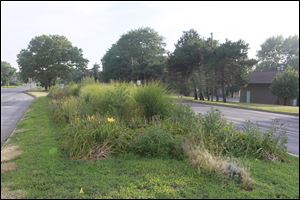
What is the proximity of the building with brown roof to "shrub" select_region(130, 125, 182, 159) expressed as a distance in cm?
4453

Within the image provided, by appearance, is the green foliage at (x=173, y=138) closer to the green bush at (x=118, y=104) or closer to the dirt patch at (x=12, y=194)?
the green bush at (x=118, y=104)

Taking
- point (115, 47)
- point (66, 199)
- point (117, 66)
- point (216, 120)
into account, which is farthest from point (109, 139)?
point (115, 47)

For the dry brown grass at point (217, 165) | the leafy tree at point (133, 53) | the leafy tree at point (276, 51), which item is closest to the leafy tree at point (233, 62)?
the leafy tree at point (133, 53)

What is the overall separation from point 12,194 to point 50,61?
6684 centimetres

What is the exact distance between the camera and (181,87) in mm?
45188

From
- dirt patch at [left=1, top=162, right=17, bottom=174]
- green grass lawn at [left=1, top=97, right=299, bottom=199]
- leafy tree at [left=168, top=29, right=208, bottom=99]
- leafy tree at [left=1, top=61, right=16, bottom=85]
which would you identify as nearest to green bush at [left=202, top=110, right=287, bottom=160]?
green grass lawn at [left=1, top=97, right=299, bottom=199]

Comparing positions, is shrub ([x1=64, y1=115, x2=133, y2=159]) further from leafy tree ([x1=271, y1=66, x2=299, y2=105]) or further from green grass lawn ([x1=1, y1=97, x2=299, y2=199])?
leafy tree ([x1=271, y1=66, x2=299, y2=105])

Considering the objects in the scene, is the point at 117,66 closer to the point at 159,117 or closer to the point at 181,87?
the point at 181,87

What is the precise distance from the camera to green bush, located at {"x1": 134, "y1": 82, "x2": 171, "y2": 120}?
1085cm

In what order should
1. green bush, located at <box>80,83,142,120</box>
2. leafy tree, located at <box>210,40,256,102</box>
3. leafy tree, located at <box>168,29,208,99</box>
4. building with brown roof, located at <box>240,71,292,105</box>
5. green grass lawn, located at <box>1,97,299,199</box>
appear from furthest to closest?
building with brown roof, located at <box>240,71,292,105</box> < leafy tree, located at <box>168,29,208,99</box> < leafy tree, located at <box>210,40,256,102</box> < green bush, located at <box>80,83,142,120</box> < green grass lawn, located at <box>1,97,299,199</box>

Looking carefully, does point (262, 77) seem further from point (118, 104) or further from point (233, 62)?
point (118, 104)

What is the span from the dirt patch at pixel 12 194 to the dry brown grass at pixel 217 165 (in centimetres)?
271

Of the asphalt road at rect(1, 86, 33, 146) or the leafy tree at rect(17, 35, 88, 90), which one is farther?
the leafy tree at rect(17, 35, 88, 90)

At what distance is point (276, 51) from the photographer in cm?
9075
